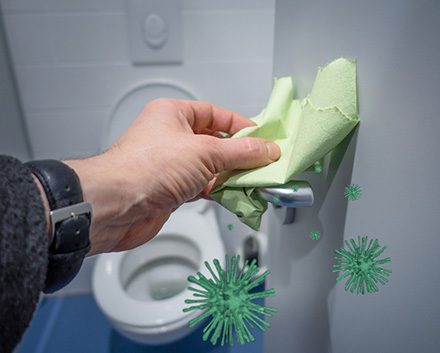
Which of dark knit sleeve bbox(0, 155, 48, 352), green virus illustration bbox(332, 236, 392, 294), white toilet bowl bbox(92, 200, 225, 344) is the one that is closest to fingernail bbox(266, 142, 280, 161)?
green virus illustration bbox(332, 236, 392, 294)

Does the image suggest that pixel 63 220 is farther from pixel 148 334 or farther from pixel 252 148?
pixel 148 334

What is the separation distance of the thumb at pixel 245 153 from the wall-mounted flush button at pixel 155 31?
0.68 meters

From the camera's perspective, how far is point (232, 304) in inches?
9.9

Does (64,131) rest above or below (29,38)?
below

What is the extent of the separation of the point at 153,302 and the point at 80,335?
22 cm

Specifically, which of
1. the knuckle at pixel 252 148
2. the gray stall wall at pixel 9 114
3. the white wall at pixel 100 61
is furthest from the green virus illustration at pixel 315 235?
the gray stall wall at pixel 9 114

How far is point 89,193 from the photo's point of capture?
317 millimetres

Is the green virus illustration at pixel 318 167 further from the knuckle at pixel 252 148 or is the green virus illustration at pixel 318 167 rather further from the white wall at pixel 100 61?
the white wall at pixel 100 61

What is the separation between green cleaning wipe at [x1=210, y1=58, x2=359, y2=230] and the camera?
0.26m

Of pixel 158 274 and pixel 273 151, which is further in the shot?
pixel 158 274

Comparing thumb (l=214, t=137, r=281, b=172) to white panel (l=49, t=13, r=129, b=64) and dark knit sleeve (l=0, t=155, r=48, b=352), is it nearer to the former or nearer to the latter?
dark knit sleeve (l=0, t=155, r=48, b=352)

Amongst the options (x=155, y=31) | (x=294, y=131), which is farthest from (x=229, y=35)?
(x=294, y=131)

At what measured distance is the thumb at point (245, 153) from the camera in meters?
0.34

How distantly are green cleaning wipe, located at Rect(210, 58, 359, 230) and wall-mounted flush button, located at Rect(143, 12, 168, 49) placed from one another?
633mm
